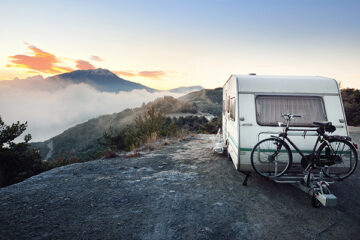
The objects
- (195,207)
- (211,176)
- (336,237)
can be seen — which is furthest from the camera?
(211,176)

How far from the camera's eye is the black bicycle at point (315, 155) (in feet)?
13.5

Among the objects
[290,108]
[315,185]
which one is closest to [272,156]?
[315,185]

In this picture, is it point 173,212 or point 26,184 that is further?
point 26,184

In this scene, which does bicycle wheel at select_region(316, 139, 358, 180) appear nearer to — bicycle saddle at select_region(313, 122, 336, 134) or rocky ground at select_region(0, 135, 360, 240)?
bicycle saddle at select_region(313, 122, 336, 134)

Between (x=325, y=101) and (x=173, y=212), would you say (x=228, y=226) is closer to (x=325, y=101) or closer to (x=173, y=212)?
(x=173, y=212)

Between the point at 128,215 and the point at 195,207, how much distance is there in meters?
1.31

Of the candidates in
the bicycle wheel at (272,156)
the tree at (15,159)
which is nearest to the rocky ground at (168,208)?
the bicycle wheel at (272,156)

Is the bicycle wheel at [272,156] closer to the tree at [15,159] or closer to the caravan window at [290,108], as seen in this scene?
the caravan window at [290,108]

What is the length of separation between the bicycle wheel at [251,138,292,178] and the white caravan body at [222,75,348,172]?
7.7 inches

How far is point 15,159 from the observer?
10.7m

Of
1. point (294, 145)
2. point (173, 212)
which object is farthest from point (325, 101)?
point (173, 212)

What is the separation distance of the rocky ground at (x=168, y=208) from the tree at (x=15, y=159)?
5596 mm

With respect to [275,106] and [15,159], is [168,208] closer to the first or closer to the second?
[275,106]

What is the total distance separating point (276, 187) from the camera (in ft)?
17.1
